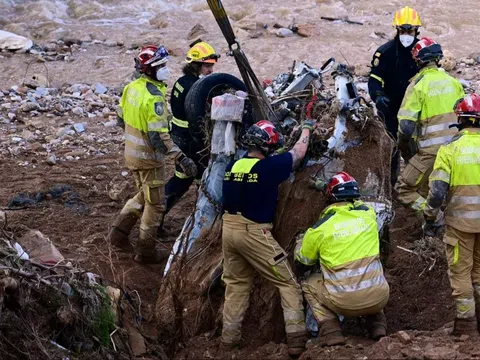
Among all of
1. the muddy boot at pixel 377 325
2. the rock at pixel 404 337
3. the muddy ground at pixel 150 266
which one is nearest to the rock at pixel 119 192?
the muddy ground at pixel 150 266

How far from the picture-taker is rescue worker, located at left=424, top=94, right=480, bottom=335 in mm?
6918

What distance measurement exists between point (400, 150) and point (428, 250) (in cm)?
131

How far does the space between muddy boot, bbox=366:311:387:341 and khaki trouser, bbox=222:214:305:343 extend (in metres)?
0.58

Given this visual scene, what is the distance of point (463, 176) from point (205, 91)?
257cm

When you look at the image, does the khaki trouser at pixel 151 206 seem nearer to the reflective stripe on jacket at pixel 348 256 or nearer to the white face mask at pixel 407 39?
Answer: the reflective stripe on jacket at pixel 348 256

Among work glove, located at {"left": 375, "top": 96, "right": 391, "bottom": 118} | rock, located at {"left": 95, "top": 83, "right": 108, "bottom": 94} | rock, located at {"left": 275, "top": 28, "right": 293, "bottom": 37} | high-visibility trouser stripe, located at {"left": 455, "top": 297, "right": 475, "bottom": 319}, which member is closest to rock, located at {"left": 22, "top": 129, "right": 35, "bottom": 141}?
rock, located at {"left": 95, "top": 83, "right": 108, "bottom": 94}

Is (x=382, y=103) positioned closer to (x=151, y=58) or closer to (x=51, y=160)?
(x=151, y=58)

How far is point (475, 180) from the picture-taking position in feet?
22.7

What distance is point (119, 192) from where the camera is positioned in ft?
34.4

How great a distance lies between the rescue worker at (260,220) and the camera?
22.3 ft

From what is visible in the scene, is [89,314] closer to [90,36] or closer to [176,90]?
[176,90]

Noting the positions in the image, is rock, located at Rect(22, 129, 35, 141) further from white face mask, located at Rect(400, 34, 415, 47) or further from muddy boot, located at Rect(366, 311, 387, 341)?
muddy boot, located at Rect(366, 311, 387, 341)

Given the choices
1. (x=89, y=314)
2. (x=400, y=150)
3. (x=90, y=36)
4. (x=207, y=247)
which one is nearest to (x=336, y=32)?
(x=90, y=36)

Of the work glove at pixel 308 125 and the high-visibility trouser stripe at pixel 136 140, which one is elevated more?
the work glove at pixel 308 125
